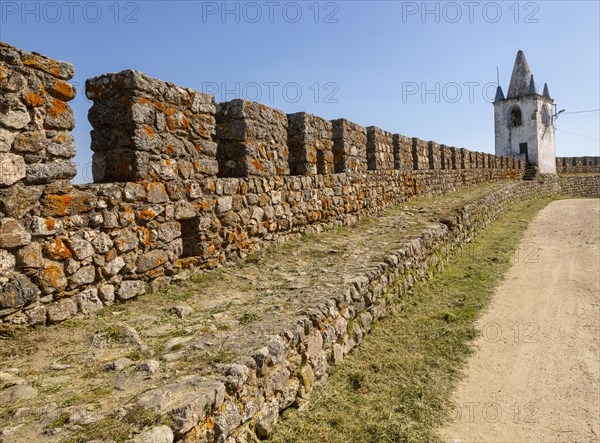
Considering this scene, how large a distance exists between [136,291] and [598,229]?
46.0 feet

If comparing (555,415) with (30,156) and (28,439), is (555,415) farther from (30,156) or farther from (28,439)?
(30,156)

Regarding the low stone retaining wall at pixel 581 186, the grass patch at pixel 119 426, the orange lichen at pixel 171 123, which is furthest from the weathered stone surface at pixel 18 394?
the low stone retaining wall at pixel 581 186

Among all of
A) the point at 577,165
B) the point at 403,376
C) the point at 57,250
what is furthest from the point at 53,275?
the point at 577,165

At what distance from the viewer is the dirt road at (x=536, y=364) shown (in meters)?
4.13

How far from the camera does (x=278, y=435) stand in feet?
11.1

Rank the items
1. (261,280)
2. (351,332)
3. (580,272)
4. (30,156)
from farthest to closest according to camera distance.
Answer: (580,272)
(261,280)
(351,332)
(30,156)

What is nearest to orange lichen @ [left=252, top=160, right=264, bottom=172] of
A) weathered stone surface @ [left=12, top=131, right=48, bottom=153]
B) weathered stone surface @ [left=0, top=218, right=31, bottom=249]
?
weathered stone surface @ [left=12, top=131, right=48, bottom=153]

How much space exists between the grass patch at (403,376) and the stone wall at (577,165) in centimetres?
4495

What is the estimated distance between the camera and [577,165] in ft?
153

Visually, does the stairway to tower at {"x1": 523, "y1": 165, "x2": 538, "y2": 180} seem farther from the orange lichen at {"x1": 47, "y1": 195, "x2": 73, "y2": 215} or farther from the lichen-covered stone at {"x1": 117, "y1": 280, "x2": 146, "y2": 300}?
the orange lichen at {"x1": 47, "y1": 195, "x2": 73, "y2": 215}

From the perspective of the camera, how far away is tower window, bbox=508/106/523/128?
138 feet

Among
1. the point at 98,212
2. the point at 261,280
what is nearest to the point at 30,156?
the point at 98,212

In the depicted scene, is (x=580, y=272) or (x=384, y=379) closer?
(x=384, y=379)

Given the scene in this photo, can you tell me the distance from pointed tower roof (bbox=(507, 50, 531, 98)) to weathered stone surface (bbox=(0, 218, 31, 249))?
147 ft
